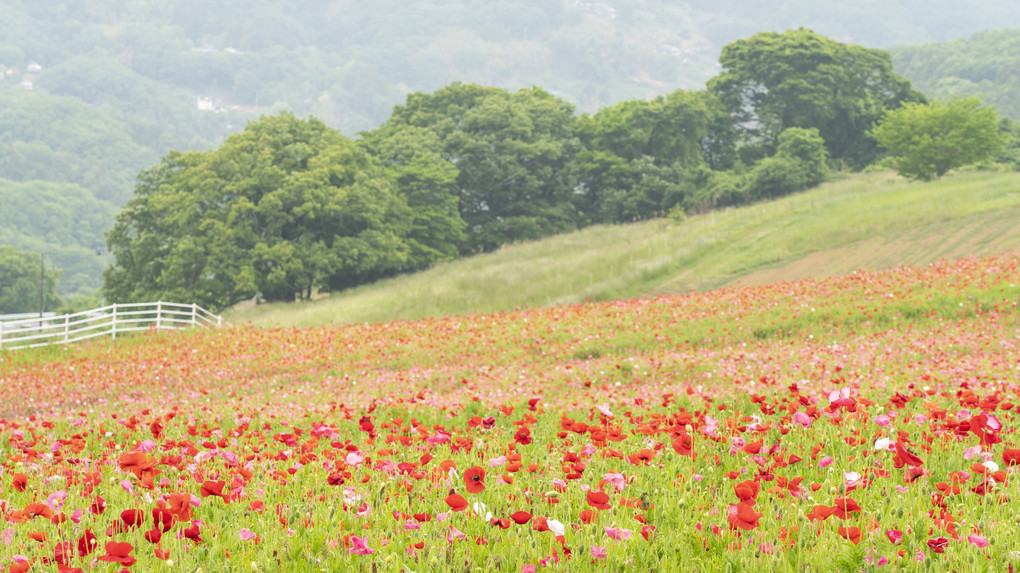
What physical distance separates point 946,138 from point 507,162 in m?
29.8

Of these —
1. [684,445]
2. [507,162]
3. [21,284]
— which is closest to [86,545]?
[684,445]

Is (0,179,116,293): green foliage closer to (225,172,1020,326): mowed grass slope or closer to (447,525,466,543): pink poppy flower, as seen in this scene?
(225,172,1020,326): mowed grass slope

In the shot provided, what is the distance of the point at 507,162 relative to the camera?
190 ft

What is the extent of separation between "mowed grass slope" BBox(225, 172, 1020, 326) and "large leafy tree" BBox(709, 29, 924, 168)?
2420 centimetres

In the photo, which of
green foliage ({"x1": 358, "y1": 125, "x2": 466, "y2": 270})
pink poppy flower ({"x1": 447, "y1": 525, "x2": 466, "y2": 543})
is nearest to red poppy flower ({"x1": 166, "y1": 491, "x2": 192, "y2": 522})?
pink poppy flower ({"x1": 447, "y1": 525, "x2": 466, "y2": 543})

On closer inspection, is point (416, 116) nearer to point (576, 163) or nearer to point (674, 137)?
point (576, 163)

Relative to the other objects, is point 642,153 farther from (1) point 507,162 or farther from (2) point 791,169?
(2) point 791,169

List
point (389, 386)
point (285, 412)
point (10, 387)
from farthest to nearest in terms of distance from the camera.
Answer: point (10, 387) < point (389, 386) < point (285, 412)

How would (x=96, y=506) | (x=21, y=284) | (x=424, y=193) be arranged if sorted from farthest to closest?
(x=21, y=284)
(x=424, y=193)
(x=96, y=506)

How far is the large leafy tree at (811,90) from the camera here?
6247 centimetres

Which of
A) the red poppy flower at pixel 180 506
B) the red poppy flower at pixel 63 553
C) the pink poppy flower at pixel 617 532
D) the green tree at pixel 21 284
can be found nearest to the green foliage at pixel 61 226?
the green tree at pixel 21 284

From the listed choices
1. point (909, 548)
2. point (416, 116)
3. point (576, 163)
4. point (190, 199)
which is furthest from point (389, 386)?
point (416, 116)

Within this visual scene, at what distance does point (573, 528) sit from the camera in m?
3.26

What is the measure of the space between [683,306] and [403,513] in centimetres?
1683
